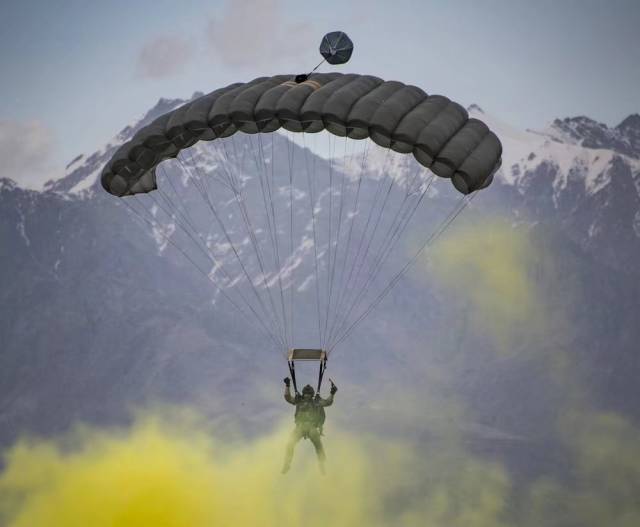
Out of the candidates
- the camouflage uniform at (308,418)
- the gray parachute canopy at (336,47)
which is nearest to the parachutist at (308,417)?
the camouflage uniform at (308,418)

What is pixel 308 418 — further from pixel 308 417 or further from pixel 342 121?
pixel 342 121

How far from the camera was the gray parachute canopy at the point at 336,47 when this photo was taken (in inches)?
1677

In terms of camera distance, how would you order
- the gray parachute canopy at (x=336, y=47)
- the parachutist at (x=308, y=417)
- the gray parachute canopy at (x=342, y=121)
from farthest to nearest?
the parachutist at (x=308, y=417) → the gray parachute canopy at (x=336, y=47) → the gray parachute canopy at (x=342, y=121)

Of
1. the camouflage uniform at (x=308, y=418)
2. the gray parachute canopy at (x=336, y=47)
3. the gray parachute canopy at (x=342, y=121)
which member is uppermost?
the gray parachute canopy at (x=336, y=47)

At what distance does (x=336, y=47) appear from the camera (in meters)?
42.6

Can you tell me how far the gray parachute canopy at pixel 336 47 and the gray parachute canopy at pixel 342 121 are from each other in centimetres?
88

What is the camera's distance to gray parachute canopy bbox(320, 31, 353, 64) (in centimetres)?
4259

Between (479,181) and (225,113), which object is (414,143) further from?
(225,113)

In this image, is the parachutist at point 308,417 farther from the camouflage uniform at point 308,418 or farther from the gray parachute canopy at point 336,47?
Result: the gray parachute canopy at point 336,47

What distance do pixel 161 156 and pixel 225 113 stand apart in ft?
13.3

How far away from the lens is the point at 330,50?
140ft

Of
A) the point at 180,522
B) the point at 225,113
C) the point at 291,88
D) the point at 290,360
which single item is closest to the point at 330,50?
the point at 291,88

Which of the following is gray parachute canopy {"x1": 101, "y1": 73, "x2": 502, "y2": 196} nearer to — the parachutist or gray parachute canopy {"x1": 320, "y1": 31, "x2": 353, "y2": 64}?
gray parachute canopy {"x1": 320, "y1": 31, "x2": 353, "y2": 64}

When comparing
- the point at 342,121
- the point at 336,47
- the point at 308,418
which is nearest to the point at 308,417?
the point at 308,418
